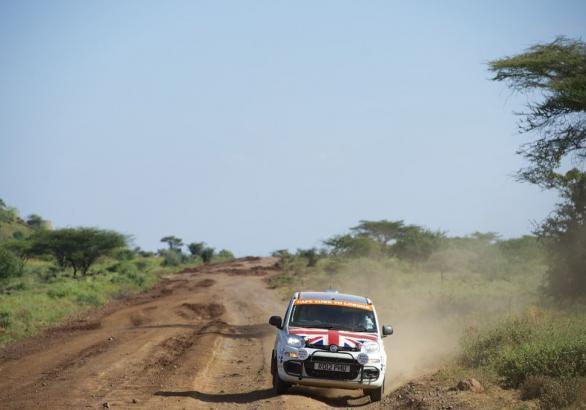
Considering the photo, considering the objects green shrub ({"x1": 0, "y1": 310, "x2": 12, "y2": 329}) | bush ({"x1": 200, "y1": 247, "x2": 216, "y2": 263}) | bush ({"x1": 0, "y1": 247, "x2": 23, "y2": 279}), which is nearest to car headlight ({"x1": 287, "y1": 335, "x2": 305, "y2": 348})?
green shrub ({"x1": 0, "y1": 310, "x2": 12, "y2": 329})

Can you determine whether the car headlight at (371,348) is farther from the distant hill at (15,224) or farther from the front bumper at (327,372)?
the distant hill at (15,224)

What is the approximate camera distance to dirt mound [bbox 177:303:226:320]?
26.1 metres

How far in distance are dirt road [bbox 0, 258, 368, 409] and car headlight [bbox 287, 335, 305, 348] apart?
0.83 meters

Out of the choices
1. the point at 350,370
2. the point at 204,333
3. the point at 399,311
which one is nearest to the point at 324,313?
the point at 350,370

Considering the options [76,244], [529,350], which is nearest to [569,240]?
[529,350]

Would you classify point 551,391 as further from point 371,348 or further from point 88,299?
point 88,299

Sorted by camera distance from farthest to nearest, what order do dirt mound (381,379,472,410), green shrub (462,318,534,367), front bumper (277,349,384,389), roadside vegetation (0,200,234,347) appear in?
roadside vegetation (0,200,234,347)
green shrub (462,318,534,367)
front bumper (277,349,384,389)
dirt mound (381,379,472,410)

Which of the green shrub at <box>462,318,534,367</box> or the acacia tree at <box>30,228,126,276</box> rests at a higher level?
the acacia tree at <box>30,228,126,276</box>

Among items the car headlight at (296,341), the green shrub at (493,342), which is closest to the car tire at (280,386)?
the car headlight at (296,341)

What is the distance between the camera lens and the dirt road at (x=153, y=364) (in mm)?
10602

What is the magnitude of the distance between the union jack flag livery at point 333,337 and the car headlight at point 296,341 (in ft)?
0.28

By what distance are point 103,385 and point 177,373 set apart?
75.3 inches

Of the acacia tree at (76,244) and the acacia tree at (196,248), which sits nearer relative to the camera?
the acacia tree at (76,244)

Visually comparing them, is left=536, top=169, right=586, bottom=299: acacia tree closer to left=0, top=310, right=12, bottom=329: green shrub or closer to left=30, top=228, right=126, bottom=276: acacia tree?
left=0, top=310, right=12, bottom=329: green shrub
